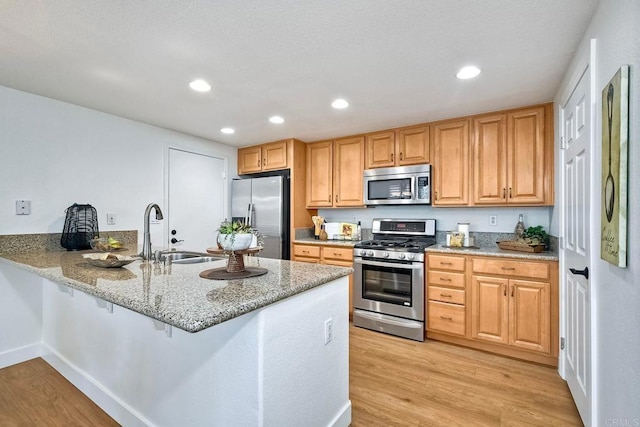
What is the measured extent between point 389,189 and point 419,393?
2054 mm

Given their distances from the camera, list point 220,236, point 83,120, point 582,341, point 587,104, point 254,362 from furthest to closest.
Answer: point 83,120 < point 582,341 < point 587,104 < point 220,236 < point 254,362

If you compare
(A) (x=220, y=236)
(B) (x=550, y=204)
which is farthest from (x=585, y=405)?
(A) (x=220, y=236)

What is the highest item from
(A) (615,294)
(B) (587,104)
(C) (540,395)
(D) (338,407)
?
(B) (587,104)

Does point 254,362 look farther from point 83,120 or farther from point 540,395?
point 83,120

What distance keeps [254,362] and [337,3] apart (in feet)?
5.42

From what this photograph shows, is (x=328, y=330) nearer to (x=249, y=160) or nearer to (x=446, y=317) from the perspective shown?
(x=446, y=317)

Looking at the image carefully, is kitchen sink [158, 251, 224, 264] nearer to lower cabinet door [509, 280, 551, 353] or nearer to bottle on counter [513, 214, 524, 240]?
lower cabinet door [509, 280, 551, 353]

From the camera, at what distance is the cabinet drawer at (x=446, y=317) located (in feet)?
8.95

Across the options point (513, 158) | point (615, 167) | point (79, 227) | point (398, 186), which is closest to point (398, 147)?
point (398, 186)

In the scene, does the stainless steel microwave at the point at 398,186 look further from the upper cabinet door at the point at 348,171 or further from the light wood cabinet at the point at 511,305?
the light wood cabinet at the point at 511,305

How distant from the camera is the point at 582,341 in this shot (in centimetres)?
172

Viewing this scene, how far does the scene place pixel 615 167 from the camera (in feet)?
3.73

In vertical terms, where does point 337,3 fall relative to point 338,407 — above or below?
above

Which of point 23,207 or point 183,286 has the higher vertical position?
point 23,207
